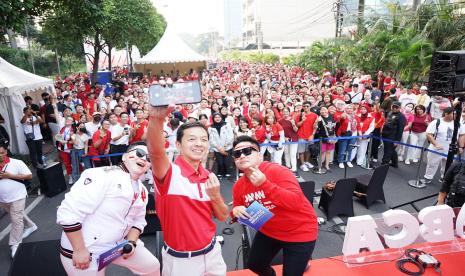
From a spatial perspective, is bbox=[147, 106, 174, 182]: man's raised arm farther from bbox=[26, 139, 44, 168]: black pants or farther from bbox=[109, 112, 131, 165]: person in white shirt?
bbox=[26, 139, 44, 168]: black pants

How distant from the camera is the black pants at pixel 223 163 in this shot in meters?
8.21

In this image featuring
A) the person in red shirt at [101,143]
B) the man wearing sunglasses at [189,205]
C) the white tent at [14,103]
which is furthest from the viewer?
the white tent at [14,103]

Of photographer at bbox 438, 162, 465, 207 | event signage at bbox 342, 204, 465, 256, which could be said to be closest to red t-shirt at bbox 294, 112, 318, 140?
photographer at bbox 438, 162, 465, 207

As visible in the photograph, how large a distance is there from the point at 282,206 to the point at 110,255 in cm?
156

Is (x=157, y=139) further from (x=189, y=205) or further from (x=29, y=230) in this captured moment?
(x=29, y=230)

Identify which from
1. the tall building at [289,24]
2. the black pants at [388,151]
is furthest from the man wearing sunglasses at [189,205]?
the tall building at [289,24]

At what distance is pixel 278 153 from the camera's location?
8.27 m

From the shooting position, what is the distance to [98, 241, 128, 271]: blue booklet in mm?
2734

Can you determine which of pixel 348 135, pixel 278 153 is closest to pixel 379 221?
pixel 278 153

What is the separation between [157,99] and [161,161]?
0.48 meters

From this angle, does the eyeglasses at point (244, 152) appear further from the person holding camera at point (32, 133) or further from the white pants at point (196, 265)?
the person holding camera at point (32, 133)

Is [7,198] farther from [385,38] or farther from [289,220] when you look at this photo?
[385,38]

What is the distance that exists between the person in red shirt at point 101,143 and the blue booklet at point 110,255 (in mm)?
5051

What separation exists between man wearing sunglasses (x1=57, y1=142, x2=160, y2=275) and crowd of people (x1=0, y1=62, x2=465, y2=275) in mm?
10
